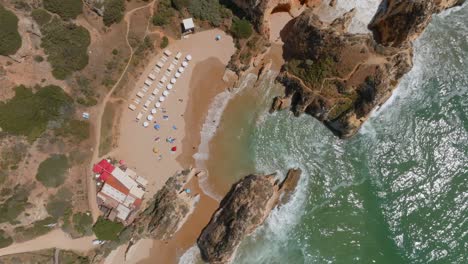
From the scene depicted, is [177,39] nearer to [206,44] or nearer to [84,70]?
[206,44]

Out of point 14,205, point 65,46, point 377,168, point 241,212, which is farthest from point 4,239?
point 377,168

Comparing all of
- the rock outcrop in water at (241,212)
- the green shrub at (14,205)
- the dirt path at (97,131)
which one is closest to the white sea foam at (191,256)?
the rock outcrop in water at (241,212)

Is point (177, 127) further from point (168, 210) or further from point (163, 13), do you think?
point (163, 13)

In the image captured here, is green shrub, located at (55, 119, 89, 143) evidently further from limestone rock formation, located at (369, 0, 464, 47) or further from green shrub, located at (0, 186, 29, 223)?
limestone rock formation, located at (369, 0, 464, 47)


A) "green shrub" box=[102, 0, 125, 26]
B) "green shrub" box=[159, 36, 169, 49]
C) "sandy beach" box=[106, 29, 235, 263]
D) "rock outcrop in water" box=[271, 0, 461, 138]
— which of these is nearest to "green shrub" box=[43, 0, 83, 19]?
"green shrub" box=[102, 0, 125, 26]

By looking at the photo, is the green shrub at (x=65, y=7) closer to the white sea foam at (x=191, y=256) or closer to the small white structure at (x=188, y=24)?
the small white structure at (x=188, y=24)

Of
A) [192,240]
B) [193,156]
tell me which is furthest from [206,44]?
[192,240]
